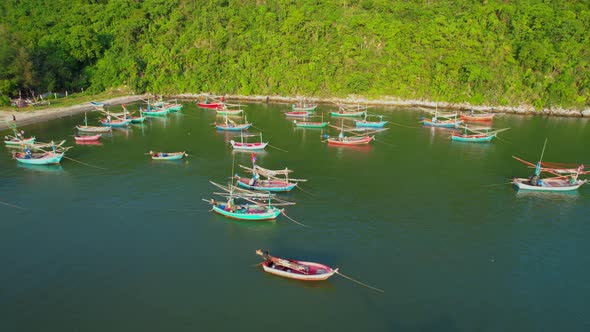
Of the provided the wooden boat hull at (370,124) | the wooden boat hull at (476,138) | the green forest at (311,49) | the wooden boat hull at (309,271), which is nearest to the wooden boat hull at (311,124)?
the wooden boat hull at (370,124)

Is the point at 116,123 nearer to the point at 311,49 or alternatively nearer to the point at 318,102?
the point at 318,102

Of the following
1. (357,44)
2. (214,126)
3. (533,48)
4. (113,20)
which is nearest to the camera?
(214,126)

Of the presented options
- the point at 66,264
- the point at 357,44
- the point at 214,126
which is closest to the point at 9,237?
the point at 66,264

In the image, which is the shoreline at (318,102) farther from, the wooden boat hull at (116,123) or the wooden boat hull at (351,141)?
the wooden boat hull at (351,141)

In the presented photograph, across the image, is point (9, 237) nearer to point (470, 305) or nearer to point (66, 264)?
point (66, 264)

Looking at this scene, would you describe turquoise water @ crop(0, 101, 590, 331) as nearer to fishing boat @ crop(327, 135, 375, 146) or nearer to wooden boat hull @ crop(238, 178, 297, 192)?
wooden boat hull @ crop(238, 178, 297, 192)

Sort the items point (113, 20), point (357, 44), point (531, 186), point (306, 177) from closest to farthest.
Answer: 1. point (531, 186)
2. point (306, 177)
3. point (357, 44)
4. point (113, 20)
